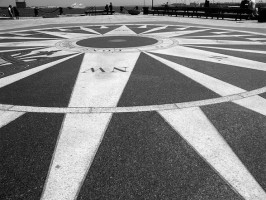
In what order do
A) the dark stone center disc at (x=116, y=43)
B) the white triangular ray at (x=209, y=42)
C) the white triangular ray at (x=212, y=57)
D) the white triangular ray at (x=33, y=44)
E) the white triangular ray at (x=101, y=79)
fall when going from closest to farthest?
the white triangular ray at (x=101, y=79)
the white triangular ray at (x=212, y=57)
the dark stone center disc at (x=116, y=43)
the white triangular ray at (x=209, y=42)
the white triangular ray at (x=33, y=44)

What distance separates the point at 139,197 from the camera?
8.27 ft

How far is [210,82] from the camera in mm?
5891

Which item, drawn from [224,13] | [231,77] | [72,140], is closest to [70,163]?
[72,140]

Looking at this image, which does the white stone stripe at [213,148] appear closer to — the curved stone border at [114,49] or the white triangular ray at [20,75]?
the white triangular ray at [20,75]

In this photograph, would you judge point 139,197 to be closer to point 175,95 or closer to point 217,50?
point 175,95

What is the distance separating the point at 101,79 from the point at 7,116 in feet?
8.26

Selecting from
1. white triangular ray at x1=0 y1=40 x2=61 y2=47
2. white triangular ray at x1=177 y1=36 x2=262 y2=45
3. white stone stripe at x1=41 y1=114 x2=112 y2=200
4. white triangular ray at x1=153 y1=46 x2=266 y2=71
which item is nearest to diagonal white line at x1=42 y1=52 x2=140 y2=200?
white stone stripe at x1=41 y1=114 x2=112 y2=200

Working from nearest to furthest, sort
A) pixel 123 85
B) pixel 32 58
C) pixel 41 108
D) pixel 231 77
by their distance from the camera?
pixel 41 108 → pixel 123 85 → pixel 231 77 → pixel 32 58

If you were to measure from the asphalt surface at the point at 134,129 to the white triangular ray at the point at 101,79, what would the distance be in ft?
0.08

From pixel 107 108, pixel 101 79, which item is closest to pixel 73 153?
pixel 107 108

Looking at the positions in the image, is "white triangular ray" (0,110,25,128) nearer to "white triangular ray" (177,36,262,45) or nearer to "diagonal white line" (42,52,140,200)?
"diagonal white line" (42,52,140,200)

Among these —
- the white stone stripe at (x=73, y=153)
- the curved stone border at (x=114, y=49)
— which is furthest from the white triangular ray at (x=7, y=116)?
the curved stone border at (x=114, y=49)

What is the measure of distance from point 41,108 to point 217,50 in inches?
282

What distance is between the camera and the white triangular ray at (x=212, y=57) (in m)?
7.27
